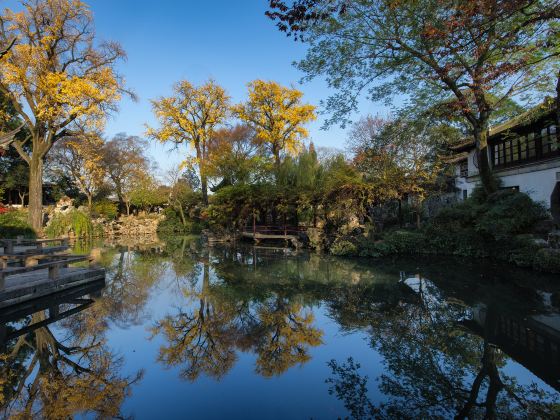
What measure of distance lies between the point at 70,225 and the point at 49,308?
19.6 m

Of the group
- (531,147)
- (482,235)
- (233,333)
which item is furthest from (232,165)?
(233,333)

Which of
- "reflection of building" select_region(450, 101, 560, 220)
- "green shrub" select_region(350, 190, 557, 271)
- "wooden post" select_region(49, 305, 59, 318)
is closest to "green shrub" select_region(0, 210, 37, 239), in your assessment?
"wooden post" select_region(49, 305, 59, 318)

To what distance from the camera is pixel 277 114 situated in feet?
81.6

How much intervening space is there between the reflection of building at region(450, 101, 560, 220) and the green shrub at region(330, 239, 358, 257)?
777 centimetres

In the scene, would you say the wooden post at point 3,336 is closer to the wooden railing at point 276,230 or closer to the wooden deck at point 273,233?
the wooden deck at point 273,233

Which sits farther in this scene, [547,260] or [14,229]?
[14,229]

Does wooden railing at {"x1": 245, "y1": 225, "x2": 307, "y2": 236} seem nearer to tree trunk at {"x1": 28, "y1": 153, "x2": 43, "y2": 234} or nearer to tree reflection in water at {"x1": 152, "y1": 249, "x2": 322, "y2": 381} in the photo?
tree trunk at {"x1": 28, "y1": 153, "x2": 43, "y2": 234}

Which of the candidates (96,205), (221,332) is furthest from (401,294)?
(96,205)

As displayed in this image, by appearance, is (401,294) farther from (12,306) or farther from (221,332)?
(12,306)

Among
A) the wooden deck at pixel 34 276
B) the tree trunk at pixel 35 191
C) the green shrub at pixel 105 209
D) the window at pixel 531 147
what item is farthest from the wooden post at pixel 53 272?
the green shrub at pixel 105 209

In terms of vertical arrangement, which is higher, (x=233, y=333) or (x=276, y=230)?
(x=276, y=230)

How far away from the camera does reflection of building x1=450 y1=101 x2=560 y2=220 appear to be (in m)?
17.6

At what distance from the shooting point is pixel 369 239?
1639 cm

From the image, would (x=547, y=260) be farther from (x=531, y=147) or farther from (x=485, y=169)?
(x=531, y=147)
